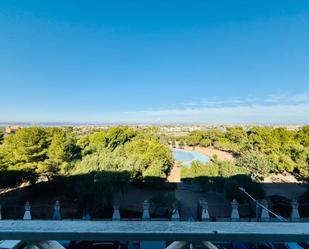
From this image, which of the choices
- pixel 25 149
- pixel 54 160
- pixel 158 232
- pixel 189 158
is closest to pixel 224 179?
pixel 54 160

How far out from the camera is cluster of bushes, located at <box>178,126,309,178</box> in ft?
58.9

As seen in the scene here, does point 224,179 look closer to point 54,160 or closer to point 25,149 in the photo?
point 54,160

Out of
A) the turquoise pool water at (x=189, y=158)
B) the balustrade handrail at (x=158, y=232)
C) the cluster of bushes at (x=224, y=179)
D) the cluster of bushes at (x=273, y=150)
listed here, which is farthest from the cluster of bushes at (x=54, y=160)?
the balustrade handrail at (x=158, y=232)

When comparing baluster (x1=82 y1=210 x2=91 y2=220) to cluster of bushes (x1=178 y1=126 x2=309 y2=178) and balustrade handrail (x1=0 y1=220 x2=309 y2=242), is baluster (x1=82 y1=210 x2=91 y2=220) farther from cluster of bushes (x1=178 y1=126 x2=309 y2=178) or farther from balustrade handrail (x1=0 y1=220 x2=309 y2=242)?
cluster of bushes (x1=178 y1=126 x2=309 y2=178)

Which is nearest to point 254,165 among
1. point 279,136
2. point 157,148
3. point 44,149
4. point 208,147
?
point 157,148

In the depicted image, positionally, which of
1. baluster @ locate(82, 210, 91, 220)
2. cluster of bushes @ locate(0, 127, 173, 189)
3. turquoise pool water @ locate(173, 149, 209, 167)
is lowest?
baluster @ locate(82, 210, 91, 220)

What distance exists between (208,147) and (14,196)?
1243 inches

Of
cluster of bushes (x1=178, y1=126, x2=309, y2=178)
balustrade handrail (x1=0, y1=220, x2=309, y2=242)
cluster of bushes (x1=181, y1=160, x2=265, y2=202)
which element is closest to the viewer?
balustrade handrail (x1=0, y1=220, x2=309, y2=242)

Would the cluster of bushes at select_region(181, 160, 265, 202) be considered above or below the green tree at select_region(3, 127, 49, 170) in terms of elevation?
below

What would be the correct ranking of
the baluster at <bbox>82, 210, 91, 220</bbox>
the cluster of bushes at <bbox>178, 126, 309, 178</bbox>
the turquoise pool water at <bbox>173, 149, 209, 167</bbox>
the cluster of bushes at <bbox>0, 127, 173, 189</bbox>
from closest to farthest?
the baluster at <bbox>82, 210, 91, 220</bbox>
the cluster of bushes at <bbox>0, 127, 173, 189</bbox>
the cluster of bushes at <bbox>178, 126, 309, 178</bbox>
the turquoise pool water at <bbox>173, 149, 209, 167</bbox>

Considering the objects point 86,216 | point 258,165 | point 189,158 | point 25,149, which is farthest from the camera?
point 189,158

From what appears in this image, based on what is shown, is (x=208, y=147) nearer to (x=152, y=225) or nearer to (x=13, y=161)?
(x=13, y=161)

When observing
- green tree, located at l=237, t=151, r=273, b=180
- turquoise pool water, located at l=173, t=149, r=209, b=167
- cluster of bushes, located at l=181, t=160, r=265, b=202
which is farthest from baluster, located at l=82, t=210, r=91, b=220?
turquoise pool water, located at l=173, t=149, r=209, b=167

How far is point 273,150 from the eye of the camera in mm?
21969
